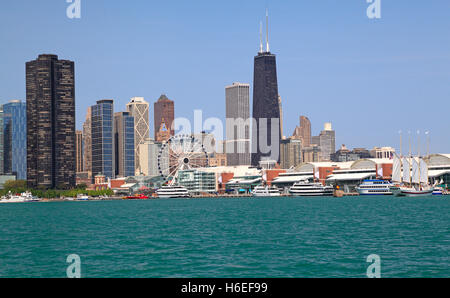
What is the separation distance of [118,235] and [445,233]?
3559 centimetres

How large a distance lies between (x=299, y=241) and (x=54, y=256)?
22.1m

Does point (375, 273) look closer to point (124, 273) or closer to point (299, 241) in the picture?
point (124, 273)

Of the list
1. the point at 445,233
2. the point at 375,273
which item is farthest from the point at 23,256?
the point at 445,233

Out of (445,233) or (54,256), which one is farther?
(445,233)

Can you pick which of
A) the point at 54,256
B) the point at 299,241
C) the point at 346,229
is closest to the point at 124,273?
the point at 54,256

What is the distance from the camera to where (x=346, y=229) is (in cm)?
6725

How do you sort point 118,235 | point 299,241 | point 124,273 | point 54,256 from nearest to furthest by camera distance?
1. point 124,273
2. point 54,256
3. point 299,241
4. point 118,235

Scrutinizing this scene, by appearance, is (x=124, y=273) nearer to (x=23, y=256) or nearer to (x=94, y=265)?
(x=94, y=265)

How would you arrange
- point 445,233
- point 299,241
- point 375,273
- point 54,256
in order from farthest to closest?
1. point 445,233
2. point 299,241
3. point 54,256
4. point 375,273
